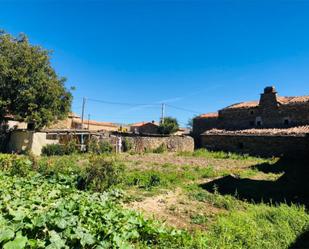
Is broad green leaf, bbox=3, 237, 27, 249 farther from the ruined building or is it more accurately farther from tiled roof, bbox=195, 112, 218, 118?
tiled roof, bbox=195, 112, 218, 118

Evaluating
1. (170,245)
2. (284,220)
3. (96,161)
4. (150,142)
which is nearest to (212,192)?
(284,220)

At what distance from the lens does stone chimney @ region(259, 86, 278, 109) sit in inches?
1059

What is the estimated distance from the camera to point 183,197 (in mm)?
9477

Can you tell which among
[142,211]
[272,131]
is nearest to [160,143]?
[272,131]

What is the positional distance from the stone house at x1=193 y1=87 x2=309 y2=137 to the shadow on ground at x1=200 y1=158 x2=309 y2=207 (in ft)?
36.2

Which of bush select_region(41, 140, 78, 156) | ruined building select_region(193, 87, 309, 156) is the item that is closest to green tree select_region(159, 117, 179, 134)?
ruined building select_region(193, 87, 309, 156)

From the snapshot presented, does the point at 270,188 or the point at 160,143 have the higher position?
the point at 160,143

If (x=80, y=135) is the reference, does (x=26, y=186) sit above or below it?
below

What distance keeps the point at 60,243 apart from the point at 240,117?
27227mm

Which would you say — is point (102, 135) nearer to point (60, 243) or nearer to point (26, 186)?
point (26, 186)

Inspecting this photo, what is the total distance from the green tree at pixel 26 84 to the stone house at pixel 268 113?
1678 centimetres

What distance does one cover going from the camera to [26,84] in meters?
→ 20.6

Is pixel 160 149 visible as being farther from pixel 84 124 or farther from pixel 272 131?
pixel 84 124

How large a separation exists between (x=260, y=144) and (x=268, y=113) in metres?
5.08
